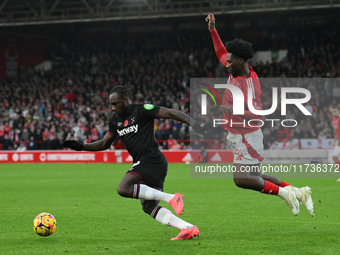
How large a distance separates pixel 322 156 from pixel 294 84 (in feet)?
17.8

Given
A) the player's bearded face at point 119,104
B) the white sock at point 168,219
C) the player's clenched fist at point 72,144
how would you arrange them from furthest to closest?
the player's clenched fist at point 72,144
the player's bearded face at point 119,104
the white sock at point 168,219

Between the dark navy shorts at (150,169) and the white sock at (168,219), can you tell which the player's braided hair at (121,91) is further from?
the white sock at (168,219)

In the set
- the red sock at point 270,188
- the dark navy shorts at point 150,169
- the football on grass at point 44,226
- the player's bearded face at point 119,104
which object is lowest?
the football on grass at point 44,226

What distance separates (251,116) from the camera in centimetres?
723

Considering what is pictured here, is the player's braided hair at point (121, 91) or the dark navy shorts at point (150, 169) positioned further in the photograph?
the player's braided hair at point (121, 91)

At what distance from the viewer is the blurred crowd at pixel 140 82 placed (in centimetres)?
2731

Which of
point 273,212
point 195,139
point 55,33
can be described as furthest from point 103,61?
point 273,212

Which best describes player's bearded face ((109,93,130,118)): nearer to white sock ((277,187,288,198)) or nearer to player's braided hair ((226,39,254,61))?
player's braided hair ((226,39,254,61))

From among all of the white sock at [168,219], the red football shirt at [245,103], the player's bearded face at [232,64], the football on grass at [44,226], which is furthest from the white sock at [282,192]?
the football on grass at [44,226]

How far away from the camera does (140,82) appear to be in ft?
115

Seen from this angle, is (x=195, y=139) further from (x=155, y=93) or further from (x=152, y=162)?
(x=152, y=162)

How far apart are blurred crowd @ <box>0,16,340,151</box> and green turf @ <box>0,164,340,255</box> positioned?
11.5m

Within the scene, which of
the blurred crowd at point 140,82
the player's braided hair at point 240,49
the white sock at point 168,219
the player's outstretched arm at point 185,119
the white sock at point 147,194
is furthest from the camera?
the blurred crowd at point 140,82

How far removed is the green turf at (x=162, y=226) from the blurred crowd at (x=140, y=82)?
37.8 ft
